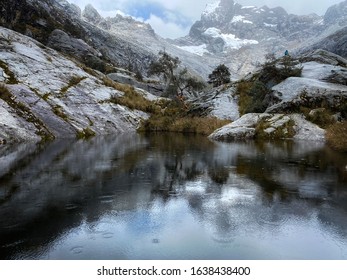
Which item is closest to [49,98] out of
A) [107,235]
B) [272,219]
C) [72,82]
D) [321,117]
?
[72,82]

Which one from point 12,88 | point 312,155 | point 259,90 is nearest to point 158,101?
point 259,90

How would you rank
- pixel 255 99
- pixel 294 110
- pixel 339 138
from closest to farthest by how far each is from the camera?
1. pixel 339 138
2. pixel 294 110
3. pixel 255 99

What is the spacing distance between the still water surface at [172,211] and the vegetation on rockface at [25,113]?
16313 millimetres

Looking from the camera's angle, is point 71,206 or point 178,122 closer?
point 71,206

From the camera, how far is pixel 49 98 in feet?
126

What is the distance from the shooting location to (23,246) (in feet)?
21.6

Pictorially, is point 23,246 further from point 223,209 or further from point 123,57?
point 123,57

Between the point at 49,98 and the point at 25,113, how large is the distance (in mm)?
6470

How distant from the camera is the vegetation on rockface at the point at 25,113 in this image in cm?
3164

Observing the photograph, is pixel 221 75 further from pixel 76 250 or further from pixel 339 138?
pixel 76 250

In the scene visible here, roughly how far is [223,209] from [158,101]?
1954 inches

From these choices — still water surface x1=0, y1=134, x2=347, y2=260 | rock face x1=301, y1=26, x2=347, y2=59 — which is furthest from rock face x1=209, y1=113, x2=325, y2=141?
rock face x1=301, y1=26, x2=347, y2=59

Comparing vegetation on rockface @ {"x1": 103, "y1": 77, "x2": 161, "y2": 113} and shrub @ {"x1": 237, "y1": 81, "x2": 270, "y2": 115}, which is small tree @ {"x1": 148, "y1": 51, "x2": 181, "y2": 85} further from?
shrub @ {"x1": 237, "y1": 81, "x2": 270, "y2": 115}

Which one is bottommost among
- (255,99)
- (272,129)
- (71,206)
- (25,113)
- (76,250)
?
(76,250)
